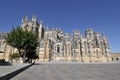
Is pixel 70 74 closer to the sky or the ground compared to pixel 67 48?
closer to the ground

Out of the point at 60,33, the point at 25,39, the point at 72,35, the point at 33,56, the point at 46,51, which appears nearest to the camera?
the point at 25,39

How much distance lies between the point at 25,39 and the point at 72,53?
36.7 meters

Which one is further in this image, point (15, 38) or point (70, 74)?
point (15, 38)

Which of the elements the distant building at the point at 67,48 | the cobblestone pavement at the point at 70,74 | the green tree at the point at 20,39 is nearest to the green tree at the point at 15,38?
the green tree at the point at 20,39

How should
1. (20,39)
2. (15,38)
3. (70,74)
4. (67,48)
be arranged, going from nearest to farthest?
(70,74) → (15,38) → (20,39) → (67,48)

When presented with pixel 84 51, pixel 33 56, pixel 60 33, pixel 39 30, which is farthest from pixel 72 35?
pixel 33 56

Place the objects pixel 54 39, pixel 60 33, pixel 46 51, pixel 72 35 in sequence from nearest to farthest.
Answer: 1. pixel 46 51
2. pixel 54 39
3. pixel 72 35
4. pixel 60 33

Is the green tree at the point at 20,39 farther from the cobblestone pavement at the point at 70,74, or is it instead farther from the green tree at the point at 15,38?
the cobblestone pavement at the point at 70,74

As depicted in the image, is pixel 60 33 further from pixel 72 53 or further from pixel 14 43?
pixel 14 43

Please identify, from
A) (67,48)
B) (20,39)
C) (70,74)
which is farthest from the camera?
(67,48)

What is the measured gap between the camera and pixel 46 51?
59625 mm

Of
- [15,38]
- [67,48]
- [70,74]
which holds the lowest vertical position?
[70,74]

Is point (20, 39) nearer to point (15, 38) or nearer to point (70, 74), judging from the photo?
point (15, 38)

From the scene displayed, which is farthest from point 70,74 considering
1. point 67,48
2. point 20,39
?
point 67,48
